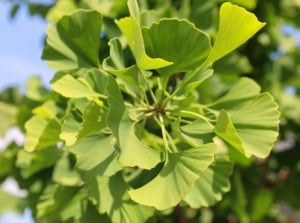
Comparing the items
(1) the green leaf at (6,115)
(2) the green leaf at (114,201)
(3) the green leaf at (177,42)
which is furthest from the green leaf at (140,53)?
(1) the green leaf at (6,115)

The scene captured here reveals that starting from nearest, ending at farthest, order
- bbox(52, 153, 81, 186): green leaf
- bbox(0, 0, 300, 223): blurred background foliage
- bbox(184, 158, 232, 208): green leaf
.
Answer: bbox(184, 158, 232, 208): green leaf, bbox(52, 153, 81, 186): green leaf, bbox(0, 0, 300, 223): blurred background foliage

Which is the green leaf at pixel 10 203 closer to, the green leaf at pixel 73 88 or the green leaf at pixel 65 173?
the green leaf at pixel 65 173

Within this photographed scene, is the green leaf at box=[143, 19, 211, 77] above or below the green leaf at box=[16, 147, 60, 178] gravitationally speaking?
above

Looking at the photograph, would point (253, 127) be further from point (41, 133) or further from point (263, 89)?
point (263, 89)

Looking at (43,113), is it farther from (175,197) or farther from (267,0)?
(267,0)

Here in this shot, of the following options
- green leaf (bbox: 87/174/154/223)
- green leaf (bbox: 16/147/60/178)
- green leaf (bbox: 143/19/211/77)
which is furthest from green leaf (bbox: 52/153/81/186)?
green leaf (bbox: 143/19/211/77)

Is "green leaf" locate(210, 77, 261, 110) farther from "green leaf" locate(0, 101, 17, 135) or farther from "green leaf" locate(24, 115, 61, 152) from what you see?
"green leaf" locate(0, 101, 17, 135)
